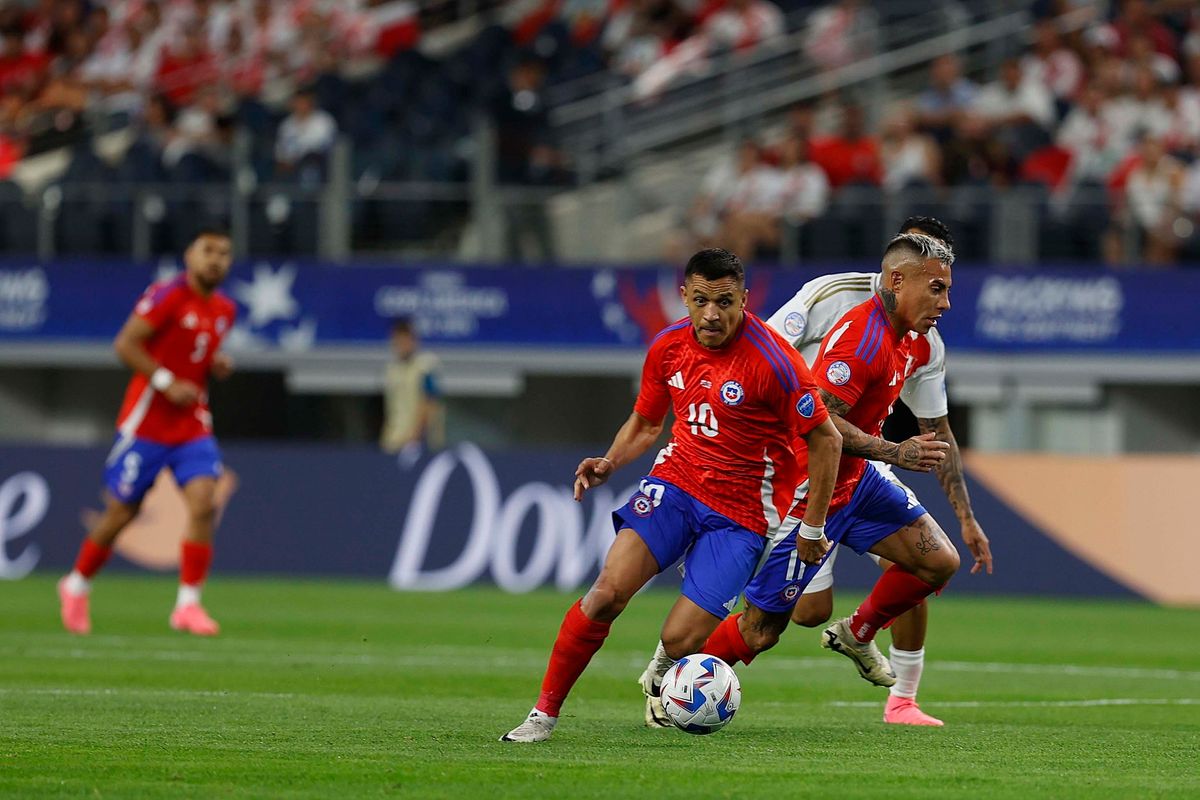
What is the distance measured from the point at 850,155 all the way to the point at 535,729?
14861 millimetres

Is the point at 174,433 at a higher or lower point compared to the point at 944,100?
lower

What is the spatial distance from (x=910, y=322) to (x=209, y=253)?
6.43 m

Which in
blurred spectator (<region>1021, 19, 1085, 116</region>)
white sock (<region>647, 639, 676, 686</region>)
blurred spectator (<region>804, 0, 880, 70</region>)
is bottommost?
white sock (<region>647, 639, 676, 686</region>)

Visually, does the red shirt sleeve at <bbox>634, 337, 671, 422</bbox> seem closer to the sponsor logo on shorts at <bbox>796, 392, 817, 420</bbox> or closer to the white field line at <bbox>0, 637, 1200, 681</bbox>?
the sponsor logo on shorts at <bbox>796, 392, 817, 420</bbox>

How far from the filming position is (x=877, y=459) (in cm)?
849

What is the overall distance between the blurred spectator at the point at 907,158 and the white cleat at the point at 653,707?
13.0m

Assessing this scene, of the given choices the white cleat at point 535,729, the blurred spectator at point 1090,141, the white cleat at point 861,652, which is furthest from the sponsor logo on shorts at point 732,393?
the blurred spectator at point 1090,141

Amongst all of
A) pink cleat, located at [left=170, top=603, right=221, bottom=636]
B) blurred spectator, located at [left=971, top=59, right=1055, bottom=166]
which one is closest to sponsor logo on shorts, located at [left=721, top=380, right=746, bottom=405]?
pink cleat, located at [left=170, top=603, right=221, bottom=636]

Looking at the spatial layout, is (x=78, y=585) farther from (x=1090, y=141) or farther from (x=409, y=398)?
(x=1090, y=141)

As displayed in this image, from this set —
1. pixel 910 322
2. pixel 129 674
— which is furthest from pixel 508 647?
pixel 910 322

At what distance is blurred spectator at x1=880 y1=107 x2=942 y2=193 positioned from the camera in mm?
21203

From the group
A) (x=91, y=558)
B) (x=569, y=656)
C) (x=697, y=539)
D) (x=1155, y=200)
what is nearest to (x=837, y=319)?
(x=697, y=539)

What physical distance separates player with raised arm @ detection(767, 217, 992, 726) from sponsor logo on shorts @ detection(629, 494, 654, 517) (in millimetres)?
1114

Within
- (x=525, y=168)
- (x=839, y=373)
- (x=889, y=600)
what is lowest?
(x=889, y=600)
